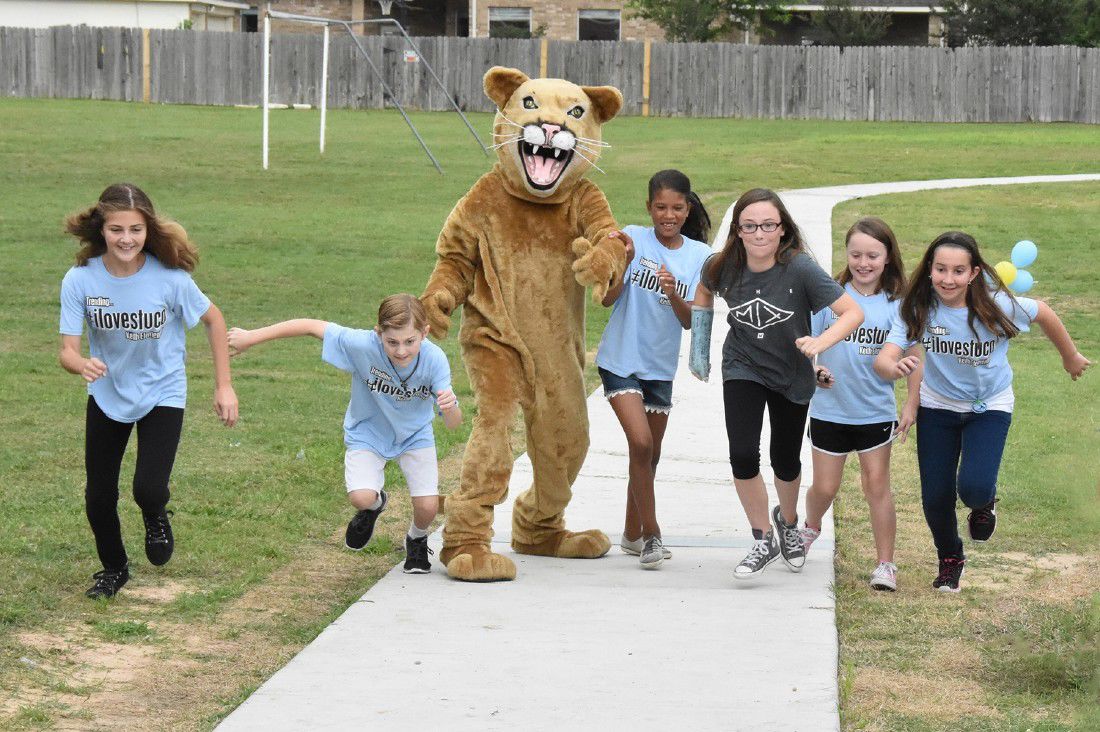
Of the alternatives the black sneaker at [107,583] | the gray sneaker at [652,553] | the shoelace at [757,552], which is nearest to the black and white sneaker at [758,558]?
the shoelace at [757,552]

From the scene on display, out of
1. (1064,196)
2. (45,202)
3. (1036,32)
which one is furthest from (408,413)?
(1036,32)

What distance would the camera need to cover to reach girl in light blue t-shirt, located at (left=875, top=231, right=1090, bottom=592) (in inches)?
237

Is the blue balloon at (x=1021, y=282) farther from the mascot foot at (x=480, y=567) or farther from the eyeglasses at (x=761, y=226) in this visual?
the mascot foot at (x=480, y=567)

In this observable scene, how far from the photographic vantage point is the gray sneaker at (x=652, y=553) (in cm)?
641

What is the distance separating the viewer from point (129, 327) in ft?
19.0

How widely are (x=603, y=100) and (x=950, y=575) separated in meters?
2.48

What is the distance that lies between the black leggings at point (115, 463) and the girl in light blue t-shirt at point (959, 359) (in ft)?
8.80

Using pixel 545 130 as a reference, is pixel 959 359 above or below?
below

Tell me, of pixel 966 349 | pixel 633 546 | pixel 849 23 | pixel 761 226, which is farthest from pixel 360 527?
pixel 849 23

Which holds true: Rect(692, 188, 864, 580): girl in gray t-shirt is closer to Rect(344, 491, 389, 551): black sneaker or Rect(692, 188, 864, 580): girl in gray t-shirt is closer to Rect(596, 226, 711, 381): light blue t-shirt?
Rect(596, 226, 711, 381): light blue t-shirt

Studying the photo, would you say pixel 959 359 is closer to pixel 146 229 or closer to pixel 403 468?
pixel 403 468

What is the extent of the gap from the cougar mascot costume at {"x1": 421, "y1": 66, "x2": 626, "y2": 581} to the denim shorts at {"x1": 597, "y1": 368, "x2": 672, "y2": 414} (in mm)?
191

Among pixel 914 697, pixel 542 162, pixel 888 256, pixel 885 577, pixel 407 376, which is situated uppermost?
pixel 542 162

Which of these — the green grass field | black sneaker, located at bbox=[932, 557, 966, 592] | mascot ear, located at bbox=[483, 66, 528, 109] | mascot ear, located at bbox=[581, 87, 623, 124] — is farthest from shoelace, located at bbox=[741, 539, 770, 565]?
mascot ear, located at bbox=[483, 66, 528, 109]
